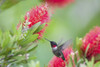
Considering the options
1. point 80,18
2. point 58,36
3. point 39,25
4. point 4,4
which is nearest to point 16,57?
point 39,25

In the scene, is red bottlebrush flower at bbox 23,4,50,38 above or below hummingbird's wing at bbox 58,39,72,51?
above

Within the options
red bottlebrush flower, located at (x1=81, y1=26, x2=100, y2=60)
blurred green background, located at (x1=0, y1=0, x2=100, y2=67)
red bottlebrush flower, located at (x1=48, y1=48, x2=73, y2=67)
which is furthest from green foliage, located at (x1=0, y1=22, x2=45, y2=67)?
blurred green background, located at (x1=0, y1=0, x2=100, y2=67)

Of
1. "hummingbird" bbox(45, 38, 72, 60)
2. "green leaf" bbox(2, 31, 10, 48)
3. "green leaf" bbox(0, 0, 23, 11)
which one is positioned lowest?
"hummingbird" bbox(45, 38, 72, 60)

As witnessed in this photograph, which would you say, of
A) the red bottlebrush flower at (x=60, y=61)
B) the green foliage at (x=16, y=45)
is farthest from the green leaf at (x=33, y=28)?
the red bottlebrush flower at (x=60, y=61)

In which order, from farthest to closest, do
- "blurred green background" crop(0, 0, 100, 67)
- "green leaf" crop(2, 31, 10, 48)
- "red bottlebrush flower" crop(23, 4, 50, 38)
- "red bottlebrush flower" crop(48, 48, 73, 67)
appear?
"blurred green background" crop(0, 0, 100, 67)
"red bottlebrush flower" crop(48, 48, 73, 67)
"red bottlebrush flower" crop(23, 4, 50, 38)
"green leaf" crop(2, 31, 10, 48)

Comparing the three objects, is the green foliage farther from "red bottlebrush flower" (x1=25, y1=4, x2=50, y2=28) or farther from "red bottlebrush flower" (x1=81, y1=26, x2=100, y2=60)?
"red bottlebrush flower" (x1=81, y1=26, x2=100, y2=60)

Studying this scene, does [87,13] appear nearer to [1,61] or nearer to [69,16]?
[69,16]

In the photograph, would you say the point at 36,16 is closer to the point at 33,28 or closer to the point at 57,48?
the point at 33,28

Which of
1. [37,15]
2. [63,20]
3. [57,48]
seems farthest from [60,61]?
[63,20]

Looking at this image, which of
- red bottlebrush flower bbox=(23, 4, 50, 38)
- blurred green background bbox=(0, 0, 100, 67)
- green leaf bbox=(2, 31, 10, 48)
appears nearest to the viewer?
green leaf bbox=(2, 31, 10, 48)
